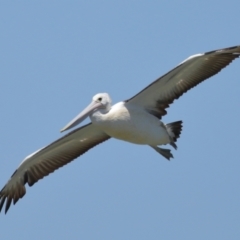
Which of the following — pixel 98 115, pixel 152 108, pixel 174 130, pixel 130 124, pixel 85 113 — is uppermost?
pixel 85 113

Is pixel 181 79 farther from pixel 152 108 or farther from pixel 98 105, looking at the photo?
pixel 98 105

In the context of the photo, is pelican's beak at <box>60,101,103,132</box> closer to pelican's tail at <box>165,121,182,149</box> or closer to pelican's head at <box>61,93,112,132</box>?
pelican's head at <box>61,93,112,132</box>

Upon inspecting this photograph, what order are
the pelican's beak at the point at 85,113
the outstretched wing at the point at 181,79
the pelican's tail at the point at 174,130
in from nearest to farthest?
1. the outstretched wing at the point at 181,79
2. the pelican's beak at the point at 85,113
3. the pelican's tail at the point at 174,130

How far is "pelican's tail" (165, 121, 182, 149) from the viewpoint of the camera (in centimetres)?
1482

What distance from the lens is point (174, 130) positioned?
14.9 meters

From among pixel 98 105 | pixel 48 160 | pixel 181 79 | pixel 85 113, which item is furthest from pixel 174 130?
pixel 48 160

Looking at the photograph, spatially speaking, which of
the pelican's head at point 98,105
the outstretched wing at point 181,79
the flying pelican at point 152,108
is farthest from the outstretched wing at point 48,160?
the outstretched wing at point 181,79

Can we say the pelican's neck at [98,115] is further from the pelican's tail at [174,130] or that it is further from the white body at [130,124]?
the pelican's tail at [174,130]

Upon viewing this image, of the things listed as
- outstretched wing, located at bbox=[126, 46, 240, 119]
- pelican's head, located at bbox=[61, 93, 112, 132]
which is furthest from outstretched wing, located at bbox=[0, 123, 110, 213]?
outstretched wing, located at bbox=[126, 46, 240, 119]

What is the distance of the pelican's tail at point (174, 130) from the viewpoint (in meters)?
14.8

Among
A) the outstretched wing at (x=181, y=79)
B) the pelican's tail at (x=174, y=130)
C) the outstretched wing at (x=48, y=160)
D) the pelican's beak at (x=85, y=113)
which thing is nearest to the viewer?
the outstretched wing at (x=181, y=79)

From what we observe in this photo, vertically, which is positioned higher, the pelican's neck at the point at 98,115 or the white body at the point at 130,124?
the pelican's neck at the point at 98,115

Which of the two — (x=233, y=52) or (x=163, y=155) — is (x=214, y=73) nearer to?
(x=233, y=52)

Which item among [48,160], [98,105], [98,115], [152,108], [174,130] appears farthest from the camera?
[48,160]
